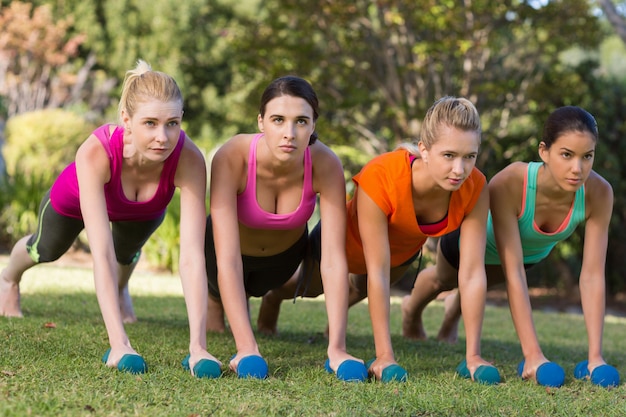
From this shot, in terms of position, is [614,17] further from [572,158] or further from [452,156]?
[452,156]

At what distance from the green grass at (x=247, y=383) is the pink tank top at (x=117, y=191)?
758 mm

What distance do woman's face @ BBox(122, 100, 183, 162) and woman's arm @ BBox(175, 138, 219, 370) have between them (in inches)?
11.1

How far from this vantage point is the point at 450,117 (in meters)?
3.92

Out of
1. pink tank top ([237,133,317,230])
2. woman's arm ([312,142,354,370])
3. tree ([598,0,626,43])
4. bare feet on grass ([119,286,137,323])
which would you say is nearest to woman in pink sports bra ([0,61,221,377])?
pink tank top ([237,133,317,230])

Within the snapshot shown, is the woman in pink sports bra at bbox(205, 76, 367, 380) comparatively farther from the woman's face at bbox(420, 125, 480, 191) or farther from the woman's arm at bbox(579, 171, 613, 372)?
the woman's arm at bbox(579, 171, 613, 372)

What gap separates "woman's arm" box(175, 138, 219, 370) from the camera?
3.91 metres

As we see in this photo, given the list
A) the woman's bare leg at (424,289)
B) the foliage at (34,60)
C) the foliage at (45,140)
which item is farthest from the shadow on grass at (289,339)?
the foliage at (34,60)

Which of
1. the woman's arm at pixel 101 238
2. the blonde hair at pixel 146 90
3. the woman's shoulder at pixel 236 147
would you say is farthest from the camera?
the woman's shoulder at pixel 236 147

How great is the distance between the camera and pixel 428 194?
4.29m

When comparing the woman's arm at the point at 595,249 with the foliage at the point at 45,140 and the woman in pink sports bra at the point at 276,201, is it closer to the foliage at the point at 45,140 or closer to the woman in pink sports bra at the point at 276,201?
the woman in pink sports bra at the point at 276,201

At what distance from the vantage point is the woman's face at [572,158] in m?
4.12

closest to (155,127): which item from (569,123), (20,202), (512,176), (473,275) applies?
(473,275)

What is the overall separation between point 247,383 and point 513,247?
5.78ft

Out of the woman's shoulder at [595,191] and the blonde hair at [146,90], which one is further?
the woman's shoulder at [595,191]
